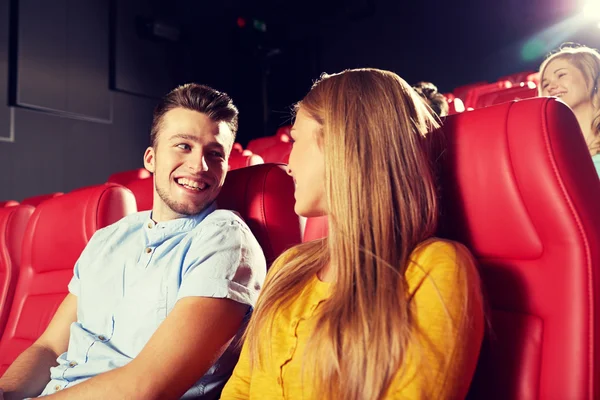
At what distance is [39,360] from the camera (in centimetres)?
78

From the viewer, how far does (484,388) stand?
49 centimetres

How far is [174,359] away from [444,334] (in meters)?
0.33

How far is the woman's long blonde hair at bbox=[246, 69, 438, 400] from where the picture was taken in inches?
17.4

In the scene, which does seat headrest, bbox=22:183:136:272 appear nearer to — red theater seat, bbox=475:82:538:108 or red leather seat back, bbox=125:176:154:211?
red leather seat back, bbox=125:176:154:211

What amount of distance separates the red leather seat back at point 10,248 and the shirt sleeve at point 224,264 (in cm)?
66

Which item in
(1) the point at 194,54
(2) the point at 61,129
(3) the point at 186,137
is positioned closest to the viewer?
(3) the point at 186,137

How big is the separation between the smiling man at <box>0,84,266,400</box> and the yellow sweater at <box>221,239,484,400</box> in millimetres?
162

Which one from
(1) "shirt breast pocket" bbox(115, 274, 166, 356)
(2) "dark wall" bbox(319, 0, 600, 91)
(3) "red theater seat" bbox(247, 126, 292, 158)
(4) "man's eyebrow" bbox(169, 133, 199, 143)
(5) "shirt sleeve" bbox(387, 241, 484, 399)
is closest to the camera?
(5) "shirt sleeve" bbox(387, 241, 484, 399)

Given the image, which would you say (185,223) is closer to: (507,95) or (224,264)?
(224,264)

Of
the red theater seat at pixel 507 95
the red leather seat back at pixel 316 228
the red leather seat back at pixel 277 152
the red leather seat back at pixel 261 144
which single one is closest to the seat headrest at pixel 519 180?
the red leather seat back at pixel 316 228

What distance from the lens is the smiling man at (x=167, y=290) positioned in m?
0.60

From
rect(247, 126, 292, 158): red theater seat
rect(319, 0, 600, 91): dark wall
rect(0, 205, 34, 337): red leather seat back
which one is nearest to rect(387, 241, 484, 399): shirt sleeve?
rect(0, 205, 34, 337): red leather seat back

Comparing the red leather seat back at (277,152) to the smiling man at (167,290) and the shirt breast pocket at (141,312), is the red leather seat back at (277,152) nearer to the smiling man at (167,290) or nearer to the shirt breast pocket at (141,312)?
the smiling man at (167,290)

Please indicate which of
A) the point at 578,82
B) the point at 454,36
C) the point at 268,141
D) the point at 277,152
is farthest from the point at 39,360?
the point at 454,36
